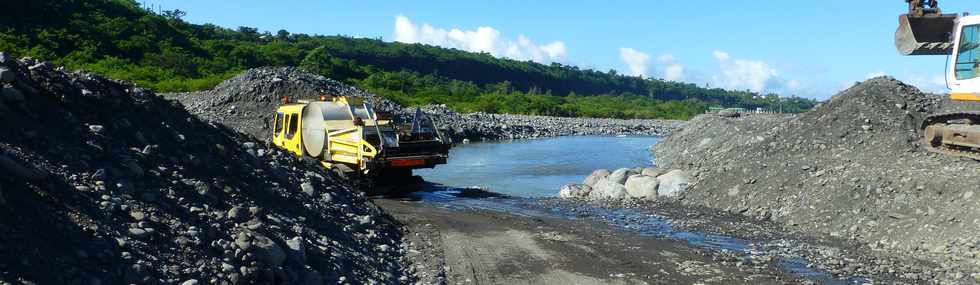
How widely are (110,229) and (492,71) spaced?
551 feet

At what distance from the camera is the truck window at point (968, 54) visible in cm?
1308

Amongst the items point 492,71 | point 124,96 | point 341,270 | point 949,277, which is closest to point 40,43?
point 124,96

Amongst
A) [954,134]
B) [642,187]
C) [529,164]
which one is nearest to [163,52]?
[529,164]

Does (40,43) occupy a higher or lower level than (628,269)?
higher

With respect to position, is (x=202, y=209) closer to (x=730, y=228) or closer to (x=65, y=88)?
(x=65, y=88)

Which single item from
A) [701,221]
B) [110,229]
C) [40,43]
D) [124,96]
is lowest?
[701,221]

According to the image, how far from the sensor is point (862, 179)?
14.0 metres

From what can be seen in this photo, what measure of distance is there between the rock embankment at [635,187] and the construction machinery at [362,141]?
12.6 feet

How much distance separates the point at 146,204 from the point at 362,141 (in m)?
9.12

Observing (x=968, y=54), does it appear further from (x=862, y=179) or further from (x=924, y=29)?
(x=862, y=179)

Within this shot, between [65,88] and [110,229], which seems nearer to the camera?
[110,229]

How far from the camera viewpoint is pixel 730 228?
13586 millimetres

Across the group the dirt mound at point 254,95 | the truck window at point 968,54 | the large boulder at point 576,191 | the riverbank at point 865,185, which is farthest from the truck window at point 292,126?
the dirt mound at point 254,95

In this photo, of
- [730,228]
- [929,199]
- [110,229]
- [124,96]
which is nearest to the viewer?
[110,229]
